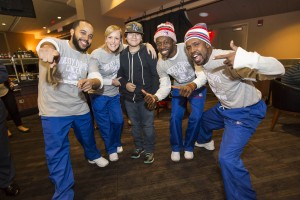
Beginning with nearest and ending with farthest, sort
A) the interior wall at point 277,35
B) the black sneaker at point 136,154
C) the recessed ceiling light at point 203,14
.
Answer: the black sneaker at point 136,154, the interior wall at point 277,35, the recessed ceiling light at point 203,14

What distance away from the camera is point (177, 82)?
2246 millimetres

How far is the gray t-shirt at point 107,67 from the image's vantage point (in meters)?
2.01

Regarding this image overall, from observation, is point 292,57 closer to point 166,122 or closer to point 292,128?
point 292,128

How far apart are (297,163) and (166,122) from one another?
215cm

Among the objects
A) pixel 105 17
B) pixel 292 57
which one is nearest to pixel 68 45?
pixel 105 17

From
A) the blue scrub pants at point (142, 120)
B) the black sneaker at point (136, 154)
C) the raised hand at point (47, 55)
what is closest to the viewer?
the raised hand at point (47, 55)

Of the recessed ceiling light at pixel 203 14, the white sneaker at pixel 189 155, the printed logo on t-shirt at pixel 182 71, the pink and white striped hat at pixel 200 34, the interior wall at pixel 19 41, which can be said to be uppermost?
the interior wall at pixel 19 41

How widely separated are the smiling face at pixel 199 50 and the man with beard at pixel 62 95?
0.88 m

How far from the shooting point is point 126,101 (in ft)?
7.19

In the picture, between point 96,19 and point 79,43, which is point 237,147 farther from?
point 96,19

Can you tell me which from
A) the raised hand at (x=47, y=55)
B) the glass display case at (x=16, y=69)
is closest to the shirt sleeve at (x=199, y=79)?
the raised hand at (x=47, y=55)

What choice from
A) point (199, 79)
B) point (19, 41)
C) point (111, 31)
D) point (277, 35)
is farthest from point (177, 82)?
point (19, 41)

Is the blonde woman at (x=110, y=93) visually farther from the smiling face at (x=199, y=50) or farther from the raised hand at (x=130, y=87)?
the smiling face at (x=199, y=50)

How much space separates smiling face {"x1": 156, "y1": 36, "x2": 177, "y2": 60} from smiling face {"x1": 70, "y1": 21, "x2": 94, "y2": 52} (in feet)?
2.32
